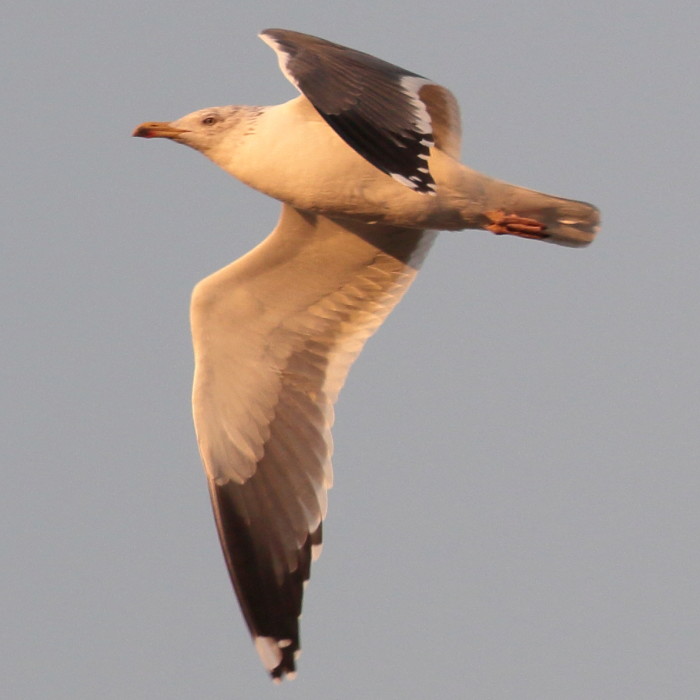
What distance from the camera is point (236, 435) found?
10.1m

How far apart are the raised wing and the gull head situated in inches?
31.4

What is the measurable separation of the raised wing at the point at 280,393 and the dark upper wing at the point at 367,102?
177cm

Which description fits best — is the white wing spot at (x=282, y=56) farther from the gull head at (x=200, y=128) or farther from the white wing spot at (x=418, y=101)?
the gull head at (x=200, y=128)

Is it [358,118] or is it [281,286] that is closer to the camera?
[358,118]

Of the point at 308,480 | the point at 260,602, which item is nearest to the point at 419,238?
the point at 308,480

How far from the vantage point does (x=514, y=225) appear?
30.3 ft

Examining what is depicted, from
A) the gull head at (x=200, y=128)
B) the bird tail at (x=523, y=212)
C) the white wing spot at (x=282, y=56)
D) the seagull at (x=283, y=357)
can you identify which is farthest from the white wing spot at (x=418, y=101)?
the gull head at (x=200, y=128)

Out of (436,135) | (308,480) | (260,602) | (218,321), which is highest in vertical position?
(436,135)

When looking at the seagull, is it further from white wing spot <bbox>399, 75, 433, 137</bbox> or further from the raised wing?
white wing spot <bbox>399, 75, 433, 137</bbox>

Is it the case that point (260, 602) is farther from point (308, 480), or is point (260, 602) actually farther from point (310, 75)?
point (310, 75)

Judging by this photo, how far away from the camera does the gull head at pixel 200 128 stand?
9.23m

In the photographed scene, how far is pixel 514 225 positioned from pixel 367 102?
1.65 meters

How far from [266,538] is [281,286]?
1.45 metres

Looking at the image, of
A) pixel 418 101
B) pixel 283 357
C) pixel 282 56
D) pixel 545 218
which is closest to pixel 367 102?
pixel 418 101
